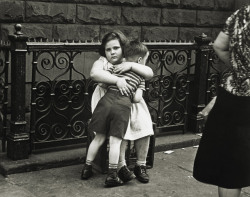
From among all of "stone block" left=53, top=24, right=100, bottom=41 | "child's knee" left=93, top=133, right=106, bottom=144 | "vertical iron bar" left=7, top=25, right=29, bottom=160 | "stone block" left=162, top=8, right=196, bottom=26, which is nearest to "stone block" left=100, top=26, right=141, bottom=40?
"stone block" left=53, top=24, right=100, bottom=41

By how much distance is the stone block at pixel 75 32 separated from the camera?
8148 mm

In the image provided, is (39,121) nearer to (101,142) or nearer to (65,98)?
(65,98)

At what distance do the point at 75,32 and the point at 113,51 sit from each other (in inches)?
121

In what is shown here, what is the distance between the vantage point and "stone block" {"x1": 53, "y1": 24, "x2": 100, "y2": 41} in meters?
8.15

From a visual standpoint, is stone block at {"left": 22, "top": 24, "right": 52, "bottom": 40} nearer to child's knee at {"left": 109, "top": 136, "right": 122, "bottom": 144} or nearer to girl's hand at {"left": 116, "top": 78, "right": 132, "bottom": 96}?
girl's hand at {"left": 116, "top": 78, "right": 132, "bottom": 96}

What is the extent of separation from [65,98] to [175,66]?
3.95 m

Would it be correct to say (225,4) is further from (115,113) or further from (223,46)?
(223,46)

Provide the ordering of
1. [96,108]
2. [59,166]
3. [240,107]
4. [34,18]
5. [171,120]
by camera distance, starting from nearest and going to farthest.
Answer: [240,107]
[96,108]
[59,166]
[171,120]
[34,18]

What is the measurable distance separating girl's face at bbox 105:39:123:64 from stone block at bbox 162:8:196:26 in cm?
451

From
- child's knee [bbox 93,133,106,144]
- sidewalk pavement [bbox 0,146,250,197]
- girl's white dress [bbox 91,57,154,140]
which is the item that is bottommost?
sidewalk pavement [bbox 0,146,250,197]

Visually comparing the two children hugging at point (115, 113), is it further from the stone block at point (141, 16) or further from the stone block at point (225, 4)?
the stone block at point (225, 4)

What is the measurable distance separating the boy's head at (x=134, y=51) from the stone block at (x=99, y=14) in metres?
3.12

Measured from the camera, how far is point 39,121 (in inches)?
238

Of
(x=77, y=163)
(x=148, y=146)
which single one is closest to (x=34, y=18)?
(x=77, y=163)
